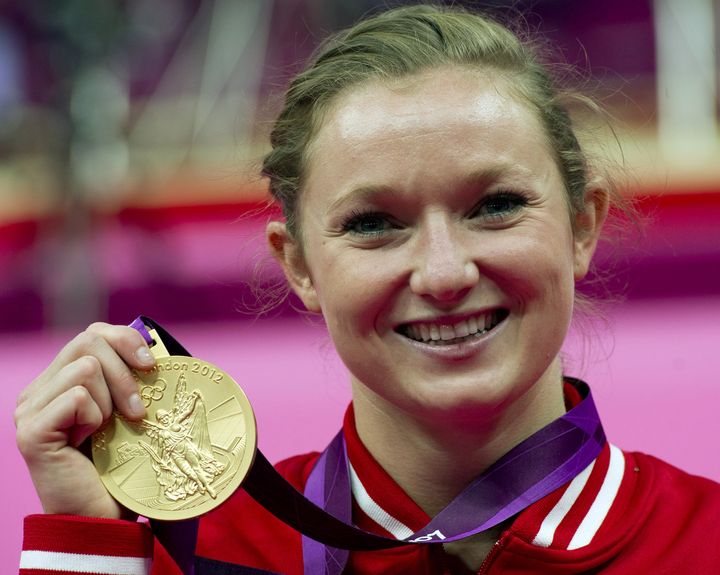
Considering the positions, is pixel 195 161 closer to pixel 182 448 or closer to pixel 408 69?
pixel 408 69

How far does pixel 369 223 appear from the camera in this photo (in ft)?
6.98

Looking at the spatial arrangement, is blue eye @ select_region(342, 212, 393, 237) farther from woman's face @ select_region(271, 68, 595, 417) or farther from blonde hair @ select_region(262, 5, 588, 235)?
blonde hair @ select_region(262, 5, 588, 235)

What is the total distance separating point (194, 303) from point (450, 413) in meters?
4.17

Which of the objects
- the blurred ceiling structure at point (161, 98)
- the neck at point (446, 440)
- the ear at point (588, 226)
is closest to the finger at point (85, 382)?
the neck at point (446, 440)

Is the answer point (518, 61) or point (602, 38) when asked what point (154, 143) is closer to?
point (602, 38)

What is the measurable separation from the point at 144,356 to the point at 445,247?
55 cm

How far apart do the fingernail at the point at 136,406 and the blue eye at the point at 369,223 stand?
47cm

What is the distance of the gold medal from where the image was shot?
2.04 metres

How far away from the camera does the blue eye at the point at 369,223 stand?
2.12m

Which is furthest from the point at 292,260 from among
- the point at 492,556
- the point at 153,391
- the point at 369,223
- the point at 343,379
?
the point at 343,379

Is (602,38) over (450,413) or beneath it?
over

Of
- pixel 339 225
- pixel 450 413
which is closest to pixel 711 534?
pixel 450 413

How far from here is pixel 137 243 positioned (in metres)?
6.47

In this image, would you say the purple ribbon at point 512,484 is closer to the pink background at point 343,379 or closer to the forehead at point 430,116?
the forehead at point 430,116
